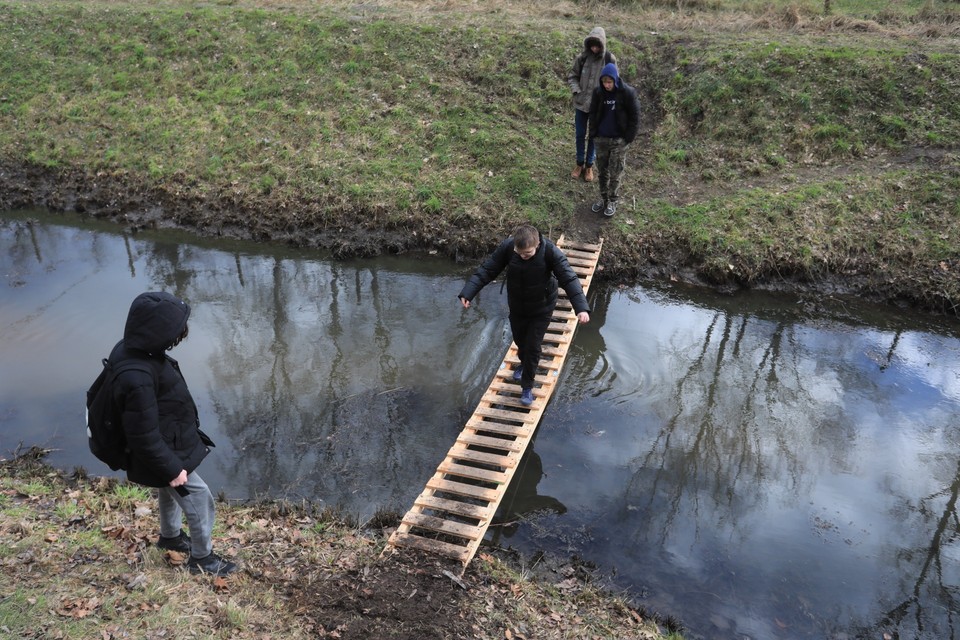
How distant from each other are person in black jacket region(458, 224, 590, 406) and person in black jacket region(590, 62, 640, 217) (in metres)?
4.12

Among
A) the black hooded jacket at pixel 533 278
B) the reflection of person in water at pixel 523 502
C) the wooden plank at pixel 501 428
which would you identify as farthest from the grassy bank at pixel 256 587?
the black hooded jacket at pixel 533 278

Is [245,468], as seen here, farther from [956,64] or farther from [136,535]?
[956,64]

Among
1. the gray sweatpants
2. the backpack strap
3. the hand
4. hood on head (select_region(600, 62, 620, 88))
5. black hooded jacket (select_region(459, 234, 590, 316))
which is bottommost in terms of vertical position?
the gray sweatpants

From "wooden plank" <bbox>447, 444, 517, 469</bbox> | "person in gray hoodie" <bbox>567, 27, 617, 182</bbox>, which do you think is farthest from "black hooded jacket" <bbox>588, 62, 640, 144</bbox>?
"wooden plank" <bbox>447, 444, 517, 469</bbox>

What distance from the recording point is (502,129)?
14.2m

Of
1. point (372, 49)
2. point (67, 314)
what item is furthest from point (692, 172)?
point (67, 314)

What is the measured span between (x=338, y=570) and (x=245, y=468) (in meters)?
2.31

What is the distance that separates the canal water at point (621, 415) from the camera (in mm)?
6516

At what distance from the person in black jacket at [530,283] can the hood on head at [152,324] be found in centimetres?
316

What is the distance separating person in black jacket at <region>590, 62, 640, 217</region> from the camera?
33.7ft

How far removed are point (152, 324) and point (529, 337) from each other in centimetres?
407

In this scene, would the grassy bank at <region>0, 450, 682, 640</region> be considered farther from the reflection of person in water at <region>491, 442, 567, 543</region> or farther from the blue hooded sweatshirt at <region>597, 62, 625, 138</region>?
the blue hooded sweatshirt at <region>597, 62, 625, 138</region>

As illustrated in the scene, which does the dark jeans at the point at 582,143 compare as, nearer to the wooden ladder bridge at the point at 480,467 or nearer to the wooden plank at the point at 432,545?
the wooden ladder bridge at the point at 480,467

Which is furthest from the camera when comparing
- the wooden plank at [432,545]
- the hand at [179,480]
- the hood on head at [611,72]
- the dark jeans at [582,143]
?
the dark jeans at [582,143]
